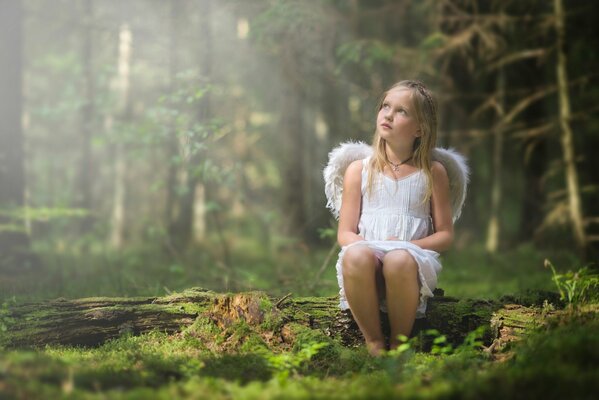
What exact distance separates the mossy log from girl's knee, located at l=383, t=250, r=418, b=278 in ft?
2.09

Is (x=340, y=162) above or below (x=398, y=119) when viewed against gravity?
below

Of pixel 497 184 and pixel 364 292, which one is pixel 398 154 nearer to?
pixel 364 292

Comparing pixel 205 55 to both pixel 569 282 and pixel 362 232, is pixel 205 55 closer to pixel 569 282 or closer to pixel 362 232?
pixel 362 232

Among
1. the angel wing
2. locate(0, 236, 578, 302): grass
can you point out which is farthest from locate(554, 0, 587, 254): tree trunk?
the angel wing

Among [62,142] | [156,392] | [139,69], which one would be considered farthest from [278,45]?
[62,142]

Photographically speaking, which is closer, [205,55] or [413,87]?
[413,87]

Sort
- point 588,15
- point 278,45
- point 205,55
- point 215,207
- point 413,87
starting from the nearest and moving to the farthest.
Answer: point 413,87 < point 215,207 < point 278,45 < point 588,15 < point 205,55

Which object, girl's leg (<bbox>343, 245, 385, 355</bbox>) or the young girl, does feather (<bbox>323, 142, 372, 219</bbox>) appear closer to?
the young girl

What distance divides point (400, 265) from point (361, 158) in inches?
46.1

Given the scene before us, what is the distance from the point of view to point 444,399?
117 inches

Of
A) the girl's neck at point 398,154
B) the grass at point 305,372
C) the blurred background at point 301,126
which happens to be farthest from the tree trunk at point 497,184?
the grass at point 305,372

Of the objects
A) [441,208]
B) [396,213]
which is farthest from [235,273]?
[441,208]

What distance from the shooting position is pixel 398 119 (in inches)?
180

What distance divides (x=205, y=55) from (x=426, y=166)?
25.6ft
